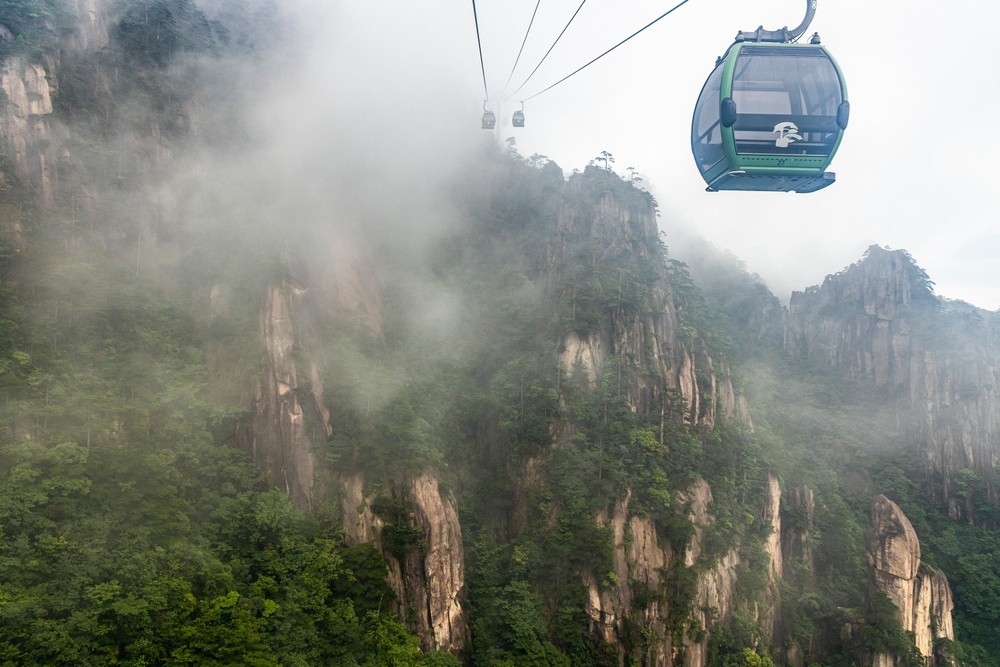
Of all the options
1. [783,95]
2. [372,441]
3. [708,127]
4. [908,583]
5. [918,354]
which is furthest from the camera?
[918,354]


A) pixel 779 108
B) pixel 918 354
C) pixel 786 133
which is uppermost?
pixel 779 108

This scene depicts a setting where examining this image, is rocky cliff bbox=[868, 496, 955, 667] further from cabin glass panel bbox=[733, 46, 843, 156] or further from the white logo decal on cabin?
the white logo decal on cabin

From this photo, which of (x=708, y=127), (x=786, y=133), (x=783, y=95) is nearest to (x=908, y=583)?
(x=786, y=133)

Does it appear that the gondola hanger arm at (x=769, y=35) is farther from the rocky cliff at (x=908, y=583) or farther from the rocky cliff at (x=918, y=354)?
the rocky cliff at (x=918, y=354)

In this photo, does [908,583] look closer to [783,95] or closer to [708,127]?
[708,127]

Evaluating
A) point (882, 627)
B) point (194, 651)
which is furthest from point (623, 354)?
point (194, 651)

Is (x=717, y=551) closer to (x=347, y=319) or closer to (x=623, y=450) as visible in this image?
(x=623, y=450)
